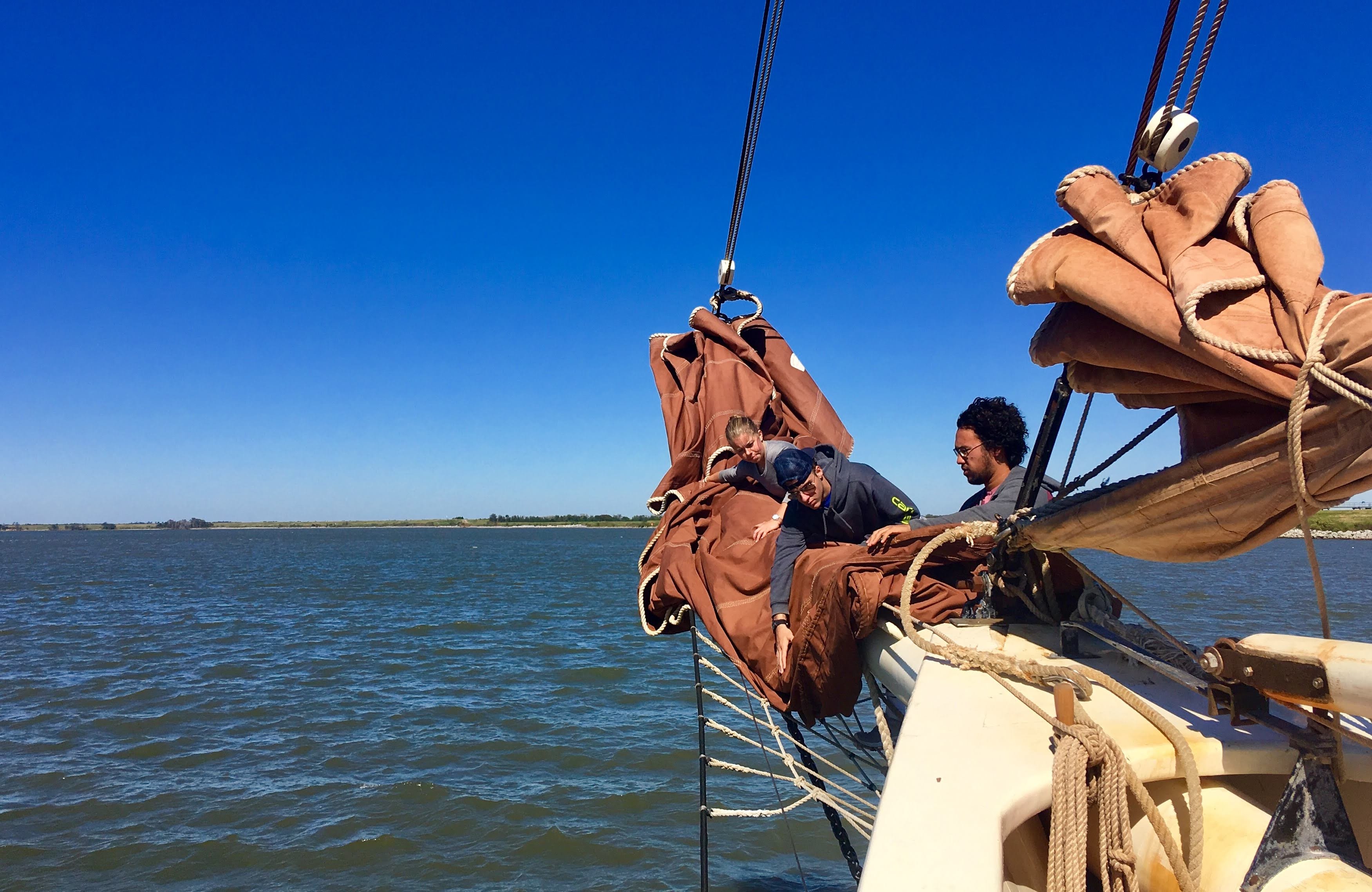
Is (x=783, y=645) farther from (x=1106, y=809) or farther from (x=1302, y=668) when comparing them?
(x=1302, y=668)

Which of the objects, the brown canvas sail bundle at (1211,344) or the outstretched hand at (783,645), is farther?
the outstretched hand at (783,645)

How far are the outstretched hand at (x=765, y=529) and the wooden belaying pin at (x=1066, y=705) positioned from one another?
2395 mm

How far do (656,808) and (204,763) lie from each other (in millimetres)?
5033

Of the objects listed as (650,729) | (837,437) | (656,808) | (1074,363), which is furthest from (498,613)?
(1074,363)

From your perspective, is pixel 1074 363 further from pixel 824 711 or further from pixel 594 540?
pixel 594 540

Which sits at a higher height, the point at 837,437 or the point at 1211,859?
the point at 837,437

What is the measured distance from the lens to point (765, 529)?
3.99 m

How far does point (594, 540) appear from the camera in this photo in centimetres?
8644

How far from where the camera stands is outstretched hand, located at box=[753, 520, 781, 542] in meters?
3.97

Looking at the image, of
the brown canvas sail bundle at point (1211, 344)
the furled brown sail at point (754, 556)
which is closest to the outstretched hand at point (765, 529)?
the furled brown sail at point (754, 556)

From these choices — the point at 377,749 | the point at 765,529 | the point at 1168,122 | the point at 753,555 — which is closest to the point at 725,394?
the point at 765,529

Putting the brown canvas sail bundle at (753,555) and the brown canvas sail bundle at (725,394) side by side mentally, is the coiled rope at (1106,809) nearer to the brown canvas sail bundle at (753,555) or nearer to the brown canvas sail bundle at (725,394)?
the brown canvas sail bundle at (753,555)

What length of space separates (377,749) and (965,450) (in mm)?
7993

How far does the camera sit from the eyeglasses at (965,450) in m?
3.32
